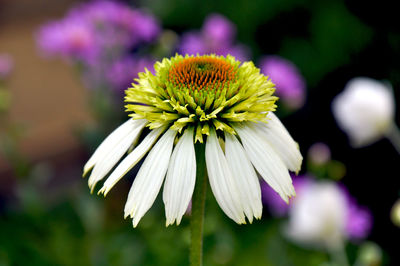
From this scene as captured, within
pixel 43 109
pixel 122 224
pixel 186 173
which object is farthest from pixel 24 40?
pixel 186 173

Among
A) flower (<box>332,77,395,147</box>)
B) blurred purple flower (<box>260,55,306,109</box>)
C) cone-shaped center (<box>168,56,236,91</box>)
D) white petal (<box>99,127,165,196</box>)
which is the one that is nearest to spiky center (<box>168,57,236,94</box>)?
cone-shaped center (<box>168,56,236,91</box>)

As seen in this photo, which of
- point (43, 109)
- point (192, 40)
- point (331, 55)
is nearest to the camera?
point (192, 40)

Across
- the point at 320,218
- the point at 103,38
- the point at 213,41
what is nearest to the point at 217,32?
the point at 213,41

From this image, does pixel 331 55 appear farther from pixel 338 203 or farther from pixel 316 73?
pixel 338 203

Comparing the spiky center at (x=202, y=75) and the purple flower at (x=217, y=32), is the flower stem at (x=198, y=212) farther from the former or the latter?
the purple flower at (x=217, y=32)

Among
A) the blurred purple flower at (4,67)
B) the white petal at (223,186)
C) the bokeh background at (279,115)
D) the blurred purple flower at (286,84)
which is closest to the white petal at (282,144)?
the white petal at (223,186)

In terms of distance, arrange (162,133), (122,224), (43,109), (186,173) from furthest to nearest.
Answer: (43,109), (122,224), (162,133), (186,173)

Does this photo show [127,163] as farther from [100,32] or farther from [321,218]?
[100,32]
